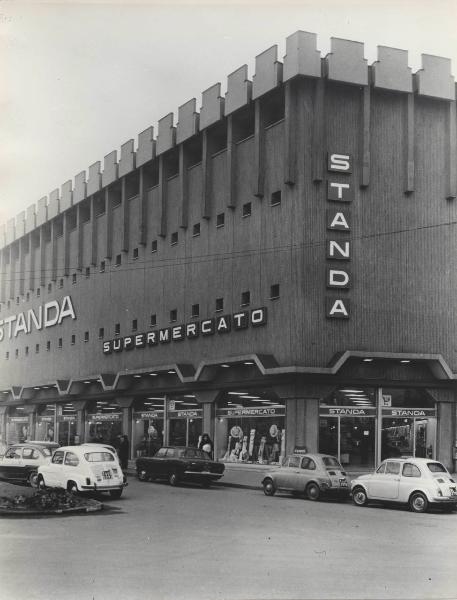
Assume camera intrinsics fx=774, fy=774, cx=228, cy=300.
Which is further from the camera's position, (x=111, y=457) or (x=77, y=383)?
(x=77, y=383)

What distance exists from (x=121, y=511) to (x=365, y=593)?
34.4 ft

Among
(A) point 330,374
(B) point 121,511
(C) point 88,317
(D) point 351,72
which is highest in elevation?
(D) point 351,72

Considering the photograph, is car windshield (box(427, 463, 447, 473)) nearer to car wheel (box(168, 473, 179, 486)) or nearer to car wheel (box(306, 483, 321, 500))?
car wheel (box(306, 483, 321, 500))

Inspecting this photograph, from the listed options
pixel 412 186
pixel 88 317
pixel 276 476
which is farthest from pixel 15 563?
pixel 88 317

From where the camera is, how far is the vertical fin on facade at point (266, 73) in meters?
32.9

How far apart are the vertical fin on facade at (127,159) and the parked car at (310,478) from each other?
82.8 feet

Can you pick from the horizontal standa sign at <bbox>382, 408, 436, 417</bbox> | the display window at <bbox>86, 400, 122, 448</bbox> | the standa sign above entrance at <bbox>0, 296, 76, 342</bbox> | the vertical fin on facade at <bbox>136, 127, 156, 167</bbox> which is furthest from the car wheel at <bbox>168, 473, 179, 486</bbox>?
the standa sign above entrance at <bbox>0, 296, 76, 342</bbox>

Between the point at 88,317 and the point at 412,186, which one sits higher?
the point at 412,186

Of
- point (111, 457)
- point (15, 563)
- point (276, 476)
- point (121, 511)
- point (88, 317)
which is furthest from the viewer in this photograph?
point (88, 317)

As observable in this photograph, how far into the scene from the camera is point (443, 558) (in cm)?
1272

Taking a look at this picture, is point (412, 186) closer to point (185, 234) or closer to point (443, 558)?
point (185, 234)

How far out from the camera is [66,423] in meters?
55.7

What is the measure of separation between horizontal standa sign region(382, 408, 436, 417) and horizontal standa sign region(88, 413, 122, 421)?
783 inches

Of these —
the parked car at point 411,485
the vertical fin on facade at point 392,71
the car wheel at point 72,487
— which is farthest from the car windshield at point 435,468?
the vertical fin on facade at point 392,71
